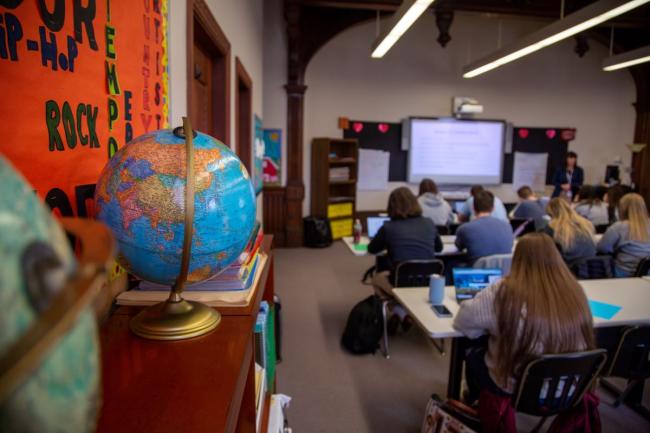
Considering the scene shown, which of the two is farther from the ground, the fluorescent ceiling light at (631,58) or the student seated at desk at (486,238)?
the fluorescent ceiling light at (631,58)

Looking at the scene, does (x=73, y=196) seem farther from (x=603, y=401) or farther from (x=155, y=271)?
(x=603, y=401)

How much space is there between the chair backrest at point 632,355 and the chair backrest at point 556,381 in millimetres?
472

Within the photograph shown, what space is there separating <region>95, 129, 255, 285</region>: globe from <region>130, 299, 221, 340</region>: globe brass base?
0.18 ft

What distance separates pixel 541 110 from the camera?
26.0 feet

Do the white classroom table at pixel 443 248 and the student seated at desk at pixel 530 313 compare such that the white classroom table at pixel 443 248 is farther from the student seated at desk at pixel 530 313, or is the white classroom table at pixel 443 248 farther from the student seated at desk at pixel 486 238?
the student seated at desk at pixel 530 313

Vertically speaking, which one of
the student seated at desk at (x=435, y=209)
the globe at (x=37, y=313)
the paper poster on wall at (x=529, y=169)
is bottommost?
the student seated at desk at (x=435, y=209)

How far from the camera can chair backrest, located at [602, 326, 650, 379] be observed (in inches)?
80.9

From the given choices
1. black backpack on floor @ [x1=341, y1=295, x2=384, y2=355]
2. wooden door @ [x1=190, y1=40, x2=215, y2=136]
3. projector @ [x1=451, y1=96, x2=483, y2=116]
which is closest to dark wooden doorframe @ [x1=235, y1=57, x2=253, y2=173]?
wooden door @ [x1=190, y1=40, x2=215, y2=136]

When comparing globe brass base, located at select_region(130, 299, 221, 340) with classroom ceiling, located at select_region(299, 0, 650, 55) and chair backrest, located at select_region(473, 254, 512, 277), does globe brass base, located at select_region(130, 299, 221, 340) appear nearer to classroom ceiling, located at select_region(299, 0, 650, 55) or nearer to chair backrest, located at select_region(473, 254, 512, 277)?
chair backrest, located at select_region(473, 254, 512, 277)

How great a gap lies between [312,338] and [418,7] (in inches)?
112

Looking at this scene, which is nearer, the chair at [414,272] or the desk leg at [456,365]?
the desk leg at [456,365]

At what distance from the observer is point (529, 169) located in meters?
7.98

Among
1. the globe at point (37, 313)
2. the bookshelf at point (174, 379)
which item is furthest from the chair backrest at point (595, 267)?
the globe at point (37, 313)

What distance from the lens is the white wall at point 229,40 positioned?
159cm
